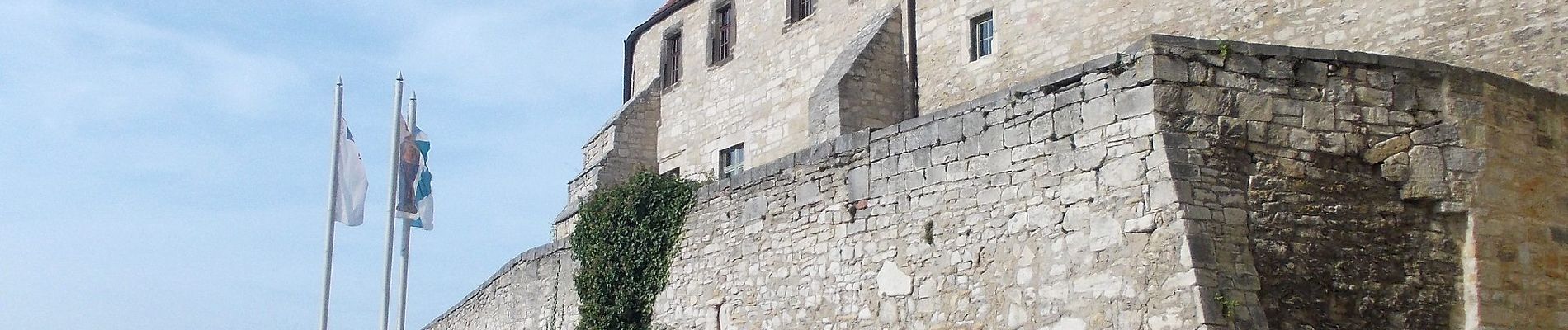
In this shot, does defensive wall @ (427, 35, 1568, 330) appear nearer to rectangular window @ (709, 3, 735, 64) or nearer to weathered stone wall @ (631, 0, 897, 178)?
weathered stone wall @ (631, 0, 897, 178)

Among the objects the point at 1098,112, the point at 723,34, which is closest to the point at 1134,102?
the point at 1098,112

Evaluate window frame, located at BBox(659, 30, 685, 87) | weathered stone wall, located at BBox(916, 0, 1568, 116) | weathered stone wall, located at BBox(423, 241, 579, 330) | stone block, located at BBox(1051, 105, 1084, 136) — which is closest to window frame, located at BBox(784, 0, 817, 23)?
weathered stone wall, located at BBox(916, 0, 1568, 116)

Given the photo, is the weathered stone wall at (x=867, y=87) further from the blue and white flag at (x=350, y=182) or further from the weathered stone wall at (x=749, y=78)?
the blue and white flag at (x=350, y=182)

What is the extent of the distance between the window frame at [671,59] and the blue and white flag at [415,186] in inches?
270

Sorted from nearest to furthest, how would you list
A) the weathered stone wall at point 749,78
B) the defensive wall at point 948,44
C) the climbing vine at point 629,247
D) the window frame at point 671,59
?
the defensive wall at point 948,44 → the climbing vine at point 629,247 → the weathered stone wall at point 749,78 → the window frame at point 671,59

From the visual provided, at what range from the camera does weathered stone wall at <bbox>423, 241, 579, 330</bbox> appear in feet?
60.2

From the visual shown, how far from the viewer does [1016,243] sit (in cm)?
1113

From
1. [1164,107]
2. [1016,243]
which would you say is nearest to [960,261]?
[1016,243]

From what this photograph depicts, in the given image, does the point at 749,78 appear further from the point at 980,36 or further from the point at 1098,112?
the point at 1098,112

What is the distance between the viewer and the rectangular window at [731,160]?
23500mm

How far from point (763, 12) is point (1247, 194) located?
47.3ft

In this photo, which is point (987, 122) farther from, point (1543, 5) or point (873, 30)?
point (873, 30)

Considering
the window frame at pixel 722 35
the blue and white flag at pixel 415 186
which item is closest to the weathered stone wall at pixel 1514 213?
the blue and white flag at pixel 415 186

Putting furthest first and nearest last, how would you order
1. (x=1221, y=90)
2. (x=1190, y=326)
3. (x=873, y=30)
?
(x=873, y=30) < (x=1221, y=90) < (x=1190, y=326)
